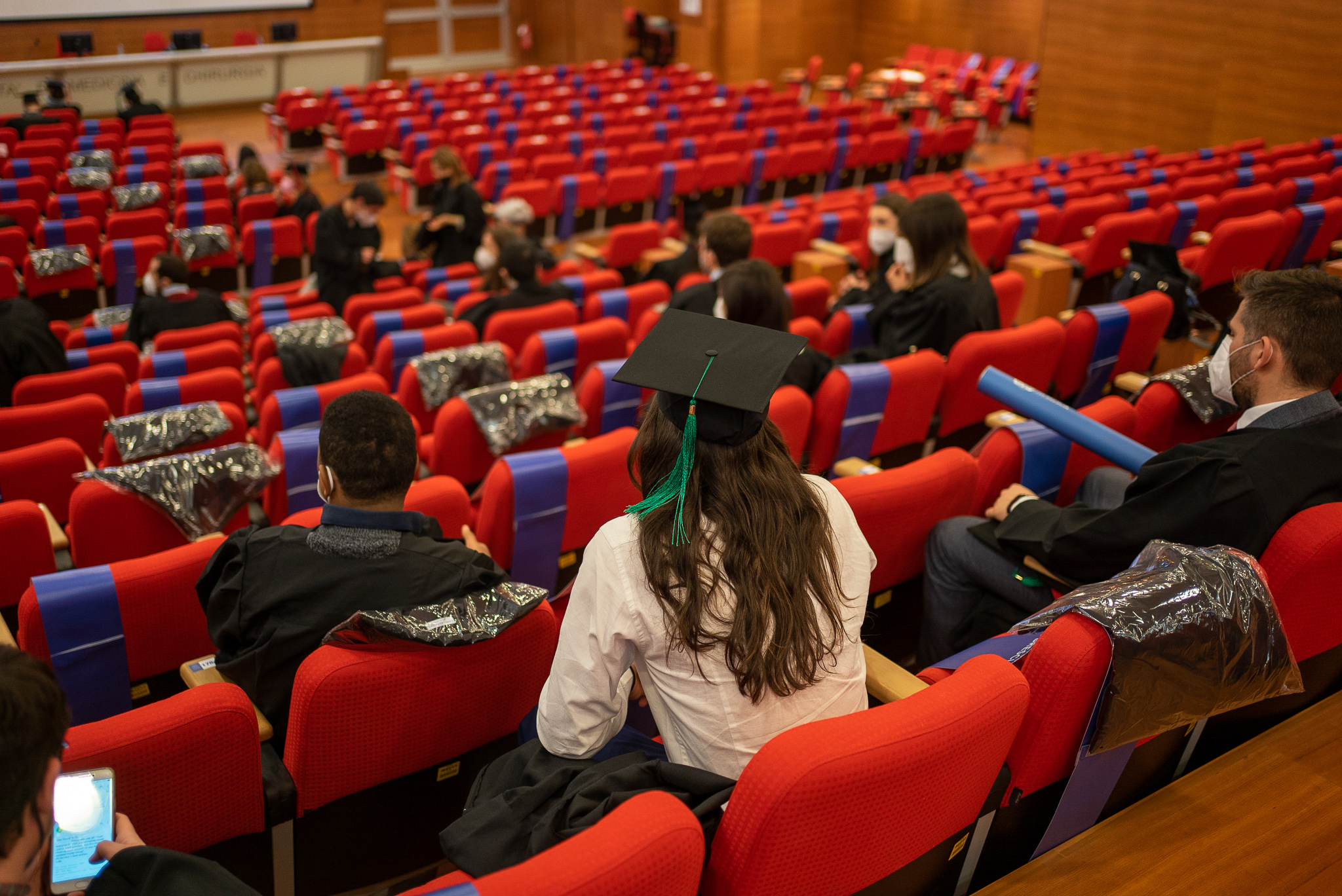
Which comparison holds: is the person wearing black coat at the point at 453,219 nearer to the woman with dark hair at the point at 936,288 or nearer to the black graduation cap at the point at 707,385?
the woman with dark hair at the point at 936,288

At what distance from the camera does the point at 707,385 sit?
1433 millimetres

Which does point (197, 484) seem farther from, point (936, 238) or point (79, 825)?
point (936, 238)

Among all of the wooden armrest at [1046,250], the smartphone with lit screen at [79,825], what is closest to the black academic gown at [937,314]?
the wooden armrest at [1046,250]

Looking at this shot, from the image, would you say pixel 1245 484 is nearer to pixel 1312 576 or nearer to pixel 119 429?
pixel 1312 576

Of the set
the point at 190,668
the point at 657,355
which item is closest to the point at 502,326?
the point at 190,668

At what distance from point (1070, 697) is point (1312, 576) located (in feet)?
2.11

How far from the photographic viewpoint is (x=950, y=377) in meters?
3.48

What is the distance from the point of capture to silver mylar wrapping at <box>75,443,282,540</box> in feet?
8.61

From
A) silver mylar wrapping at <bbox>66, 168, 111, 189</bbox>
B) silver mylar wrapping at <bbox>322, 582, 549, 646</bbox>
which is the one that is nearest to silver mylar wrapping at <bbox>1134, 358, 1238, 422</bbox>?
silver mylar wrapping at <bbox>322, 582, 549, 646</bbox>

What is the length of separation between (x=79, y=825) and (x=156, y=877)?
187 millimetres

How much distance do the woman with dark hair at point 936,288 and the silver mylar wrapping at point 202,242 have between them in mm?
6196

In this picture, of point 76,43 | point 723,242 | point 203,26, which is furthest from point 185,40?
point 723,242

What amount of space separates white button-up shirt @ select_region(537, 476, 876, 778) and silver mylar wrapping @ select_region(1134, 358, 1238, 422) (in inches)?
66.5

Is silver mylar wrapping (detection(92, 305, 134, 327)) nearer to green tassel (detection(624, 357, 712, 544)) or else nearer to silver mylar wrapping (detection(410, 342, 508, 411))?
silver mylar wrapping (detection(410, 342, 508, 411))
